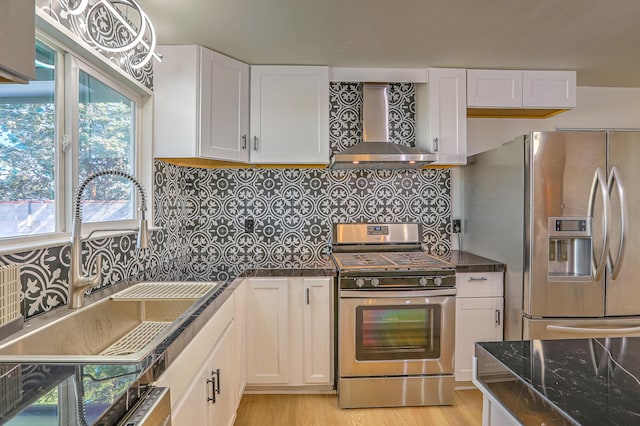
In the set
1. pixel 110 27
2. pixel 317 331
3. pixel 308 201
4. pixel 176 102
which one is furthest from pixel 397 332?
pixel 110 27

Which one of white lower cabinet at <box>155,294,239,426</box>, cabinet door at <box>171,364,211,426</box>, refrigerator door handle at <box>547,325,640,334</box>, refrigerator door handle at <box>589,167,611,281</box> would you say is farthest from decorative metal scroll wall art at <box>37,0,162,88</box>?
refrigerator door handle at <box>547,325,640,334</box>

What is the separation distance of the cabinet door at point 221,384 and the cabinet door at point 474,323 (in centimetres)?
147

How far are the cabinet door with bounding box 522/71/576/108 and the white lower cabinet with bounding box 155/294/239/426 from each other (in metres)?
2.52

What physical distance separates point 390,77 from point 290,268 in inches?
61.7

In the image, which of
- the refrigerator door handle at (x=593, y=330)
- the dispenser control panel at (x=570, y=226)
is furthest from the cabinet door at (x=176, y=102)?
the refrigerator door handle at (x=593, y=330)

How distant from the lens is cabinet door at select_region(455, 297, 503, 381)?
238cm

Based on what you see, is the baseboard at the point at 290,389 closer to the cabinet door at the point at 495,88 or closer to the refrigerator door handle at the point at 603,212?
the refrigerator door handle at the point at 603,212

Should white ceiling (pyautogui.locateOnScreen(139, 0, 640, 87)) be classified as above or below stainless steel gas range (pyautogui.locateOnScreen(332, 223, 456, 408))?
above

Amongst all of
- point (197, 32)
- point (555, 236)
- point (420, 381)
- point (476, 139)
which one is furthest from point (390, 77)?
point (420, 381)

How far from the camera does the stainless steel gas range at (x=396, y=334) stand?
2227 millimetres

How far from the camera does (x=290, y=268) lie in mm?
2318

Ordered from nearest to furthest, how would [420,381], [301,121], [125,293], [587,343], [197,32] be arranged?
[587,343], [125,293], [197,32], [420,381], [301,121]

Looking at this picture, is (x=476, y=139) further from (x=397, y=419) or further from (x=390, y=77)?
(x=397, y=419)

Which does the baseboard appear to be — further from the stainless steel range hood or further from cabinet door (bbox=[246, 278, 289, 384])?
the stainless steel range hood
